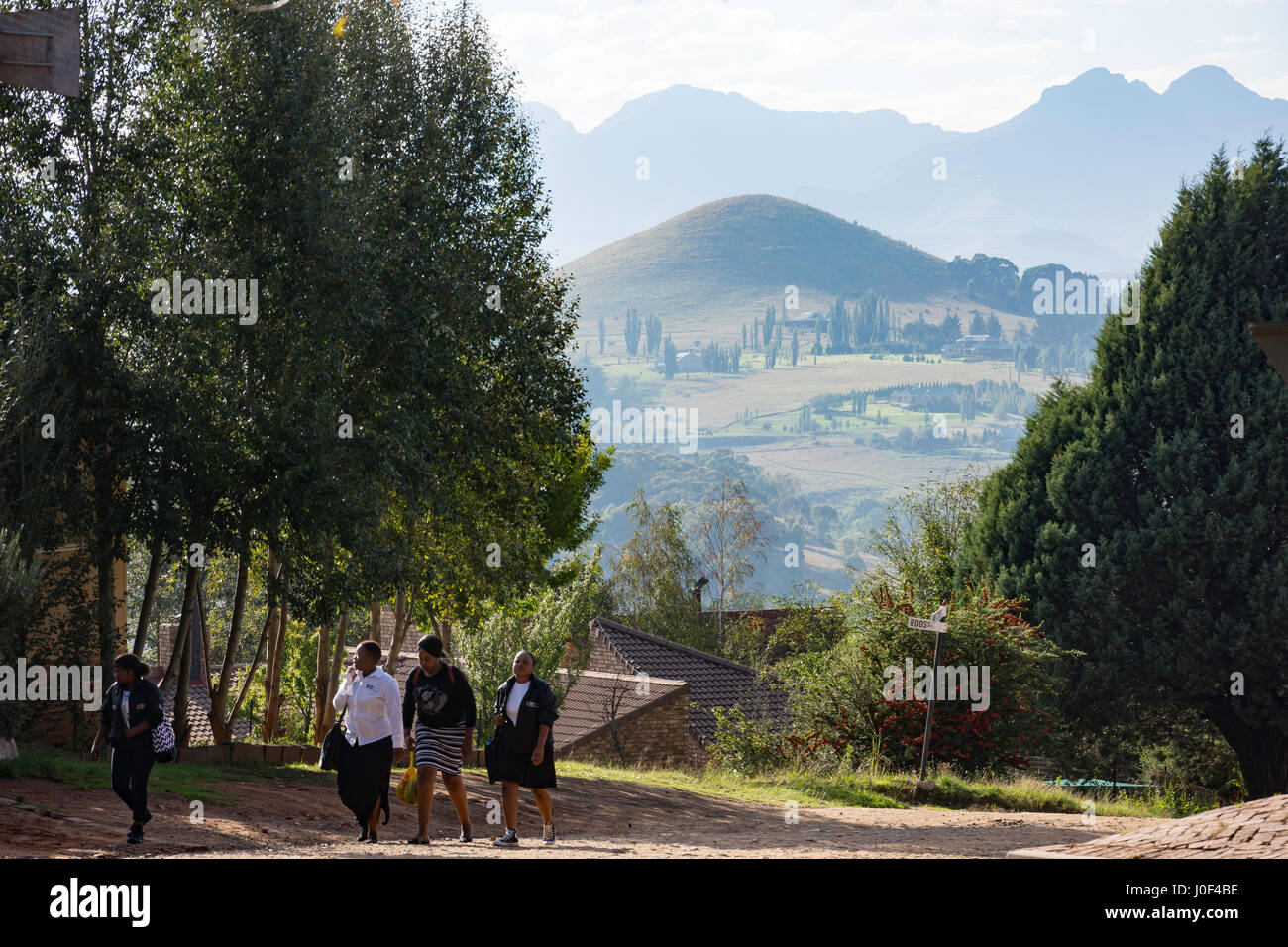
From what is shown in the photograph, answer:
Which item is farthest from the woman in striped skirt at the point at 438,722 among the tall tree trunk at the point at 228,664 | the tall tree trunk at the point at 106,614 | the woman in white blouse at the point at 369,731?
the tall tree trunk at the point at 228,664

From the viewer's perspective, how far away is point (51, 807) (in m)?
12.1

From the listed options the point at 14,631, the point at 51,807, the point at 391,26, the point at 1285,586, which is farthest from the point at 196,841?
the point at 1285,586

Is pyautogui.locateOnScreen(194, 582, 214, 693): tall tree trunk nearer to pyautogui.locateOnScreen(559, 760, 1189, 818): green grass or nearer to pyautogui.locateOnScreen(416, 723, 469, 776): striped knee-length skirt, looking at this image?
pyautogui.locateOnScreen(559, 760, 1189, 818): green grass

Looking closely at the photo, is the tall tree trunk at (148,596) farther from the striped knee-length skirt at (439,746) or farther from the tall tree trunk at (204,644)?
the striped knee-length skirt at (439,746)

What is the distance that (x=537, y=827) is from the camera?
15430 mm

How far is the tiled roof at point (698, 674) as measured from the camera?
37.7 metres

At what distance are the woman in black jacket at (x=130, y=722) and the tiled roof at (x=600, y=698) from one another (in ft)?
74.2

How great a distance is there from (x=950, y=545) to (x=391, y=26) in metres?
24.2

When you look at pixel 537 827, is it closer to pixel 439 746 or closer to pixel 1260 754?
pixel 439 746

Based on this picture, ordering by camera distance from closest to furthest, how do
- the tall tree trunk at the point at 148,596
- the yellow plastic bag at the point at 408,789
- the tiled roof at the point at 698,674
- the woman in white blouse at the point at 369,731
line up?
the woman in white blouse at the point at 369,731
the yellow plastic bag at the point at 408,789
the tall tree trunk at the point at 148,596
the tiled roof at the point at 698,674

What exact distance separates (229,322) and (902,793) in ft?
41.1

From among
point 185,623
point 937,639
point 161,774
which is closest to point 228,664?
point 185,623

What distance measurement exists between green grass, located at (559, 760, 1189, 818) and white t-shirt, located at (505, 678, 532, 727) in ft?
30.2
